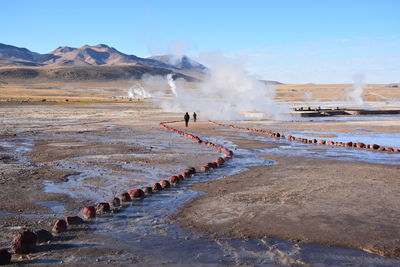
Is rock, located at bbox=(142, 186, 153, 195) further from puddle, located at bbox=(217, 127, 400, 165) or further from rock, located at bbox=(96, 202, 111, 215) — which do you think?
puddle, located at bbox=(217, 127, 400, 165)

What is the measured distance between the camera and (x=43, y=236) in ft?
23.5

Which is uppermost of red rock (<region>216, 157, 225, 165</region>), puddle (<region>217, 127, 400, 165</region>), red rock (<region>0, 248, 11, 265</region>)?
puddle (<region>217, 127, 400, 165</region>)

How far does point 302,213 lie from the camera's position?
Answer: 28.3ft

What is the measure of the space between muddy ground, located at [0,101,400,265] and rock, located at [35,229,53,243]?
0.12 metres

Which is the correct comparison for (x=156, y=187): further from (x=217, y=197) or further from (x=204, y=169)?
(x=204, y=169)

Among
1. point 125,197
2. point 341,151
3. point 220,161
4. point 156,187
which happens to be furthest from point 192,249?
point 341,151

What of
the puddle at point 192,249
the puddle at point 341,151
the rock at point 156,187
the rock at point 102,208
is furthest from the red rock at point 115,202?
the puddle at point 341,151

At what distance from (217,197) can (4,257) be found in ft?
16.0

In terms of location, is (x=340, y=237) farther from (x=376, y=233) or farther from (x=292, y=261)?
(x=292, y=261)

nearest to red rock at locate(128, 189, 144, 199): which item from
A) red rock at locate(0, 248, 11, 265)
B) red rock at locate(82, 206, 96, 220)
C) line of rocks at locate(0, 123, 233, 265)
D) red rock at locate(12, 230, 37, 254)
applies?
line of rocks at locate(0, 123, 233, 265)

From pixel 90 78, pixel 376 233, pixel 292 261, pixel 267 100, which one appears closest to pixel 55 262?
pixel 292 261

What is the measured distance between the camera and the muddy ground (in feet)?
23.6

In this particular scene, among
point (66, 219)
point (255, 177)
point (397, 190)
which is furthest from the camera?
point (255, 177)

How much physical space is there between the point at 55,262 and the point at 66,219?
1720mm
